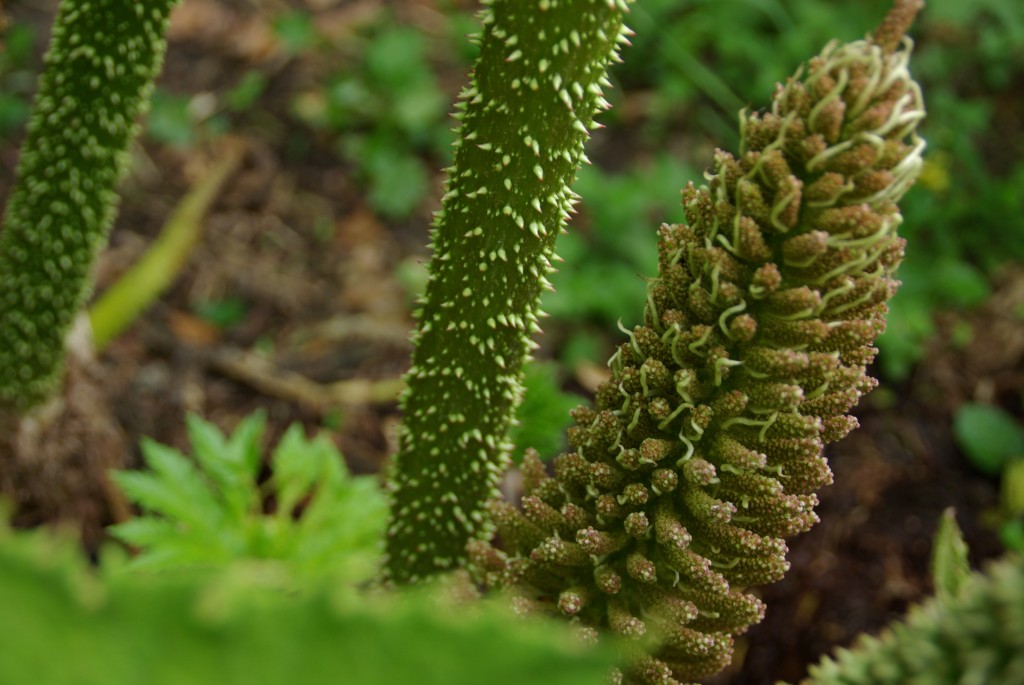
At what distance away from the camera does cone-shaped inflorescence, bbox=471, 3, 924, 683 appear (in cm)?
137

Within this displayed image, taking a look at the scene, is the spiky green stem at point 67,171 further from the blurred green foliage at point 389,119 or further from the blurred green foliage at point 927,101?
the blurred green foliage at point 389,119

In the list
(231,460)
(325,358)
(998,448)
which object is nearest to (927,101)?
(998,448)

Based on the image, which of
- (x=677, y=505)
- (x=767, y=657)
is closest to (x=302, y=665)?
(x=677, y=505)

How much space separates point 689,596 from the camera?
1.66m

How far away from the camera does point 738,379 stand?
1512mm

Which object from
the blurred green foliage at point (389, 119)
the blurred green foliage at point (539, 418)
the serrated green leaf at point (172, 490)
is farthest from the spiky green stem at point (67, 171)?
the blurred green foliage at point (389, 119)

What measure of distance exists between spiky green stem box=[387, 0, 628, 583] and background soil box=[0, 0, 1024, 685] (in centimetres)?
146

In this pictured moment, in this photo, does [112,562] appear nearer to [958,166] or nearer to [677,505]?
[677,505]

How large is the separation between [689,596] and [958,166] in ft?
12.6

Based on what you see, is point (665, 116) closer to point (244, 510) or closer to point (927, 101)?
point (927, 101)

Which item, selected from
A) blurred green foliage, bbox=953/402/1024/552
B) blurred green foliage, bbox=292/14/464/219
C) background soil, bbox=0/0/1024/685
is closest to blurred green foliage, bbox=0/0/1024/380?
blurred green foliage, bbox=292/14/464/219

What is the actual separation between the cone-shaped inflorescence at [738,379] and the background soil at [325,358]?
1.58 m

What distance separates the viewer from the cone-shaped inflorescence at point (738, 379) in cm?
137

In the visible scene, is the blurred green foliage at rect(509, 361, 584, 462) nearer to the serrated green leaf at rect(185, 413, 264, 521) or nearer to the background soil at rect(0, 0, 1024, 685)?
the serrated green leaf at rect(185, 413, 264, 521)
